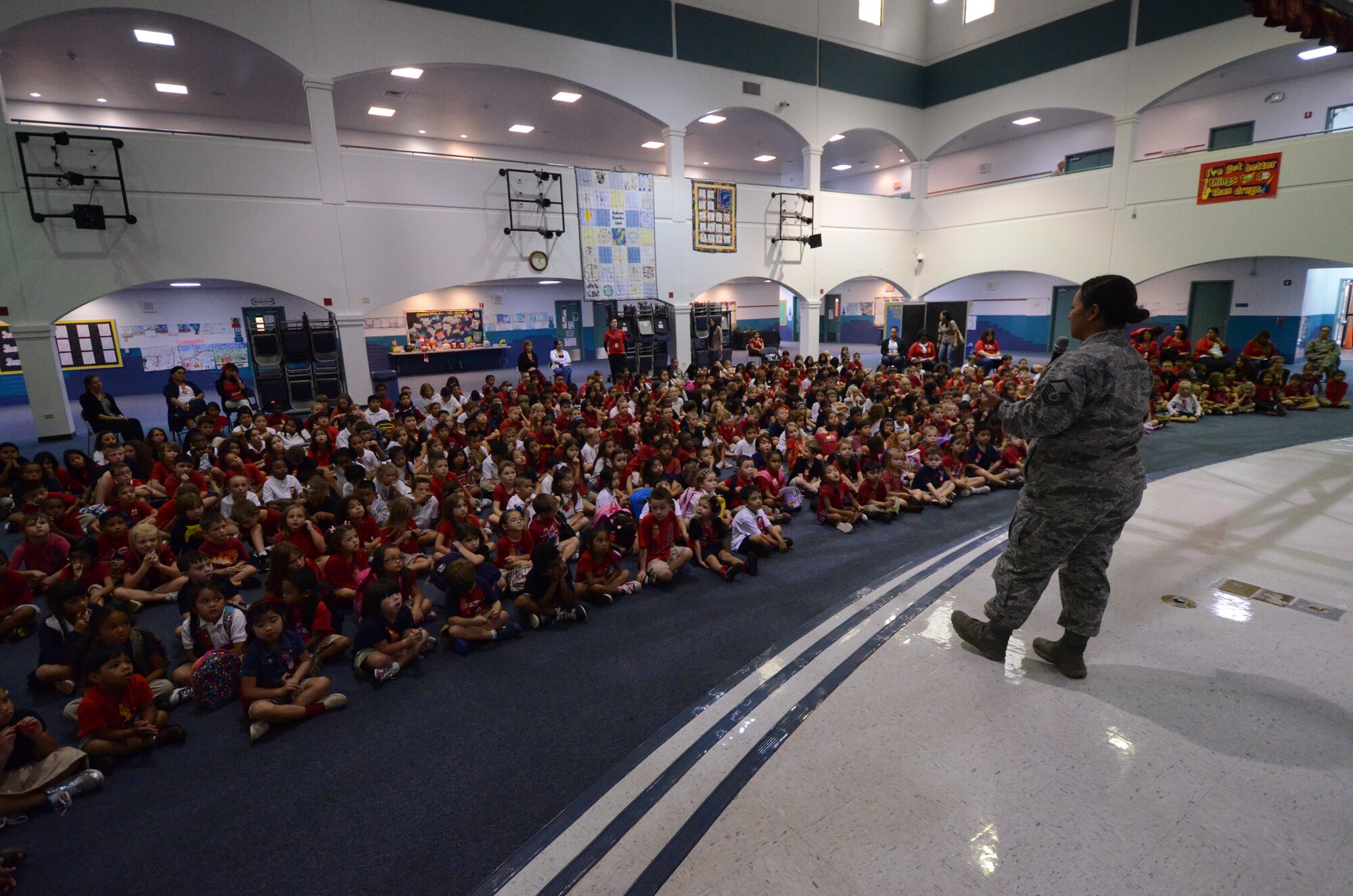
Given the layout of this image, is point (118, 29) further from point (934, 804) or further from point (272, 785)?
point (934, 804)

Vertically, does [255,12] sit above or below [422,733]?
above

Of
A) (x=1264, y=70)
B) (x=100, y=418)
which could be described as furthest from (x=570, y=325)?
(x=1264, y=70)

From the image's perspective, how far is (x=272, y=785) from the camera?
3.25 metres

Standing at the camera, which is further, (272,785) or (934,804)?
(272,785)

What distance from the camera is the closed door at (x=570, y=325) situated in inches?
974

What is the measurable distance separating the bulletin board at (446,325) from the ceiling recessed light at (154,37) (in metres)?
9.80

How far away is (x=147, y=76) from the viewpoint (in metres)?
14.3

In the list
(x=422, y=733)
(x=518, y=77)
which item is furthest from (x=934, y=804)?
(x=518, y=77)

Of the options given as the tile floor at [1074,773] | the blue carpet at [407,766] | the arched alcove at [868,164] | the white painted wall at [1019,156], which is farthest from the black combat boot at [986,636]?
the white painted wall at [1019,156]

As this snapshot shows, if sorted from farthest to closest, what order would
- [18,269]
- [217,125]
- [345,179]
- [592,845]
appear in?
1. [217,125]
2. [345,179]
3. [18,269]
4. [592,845]

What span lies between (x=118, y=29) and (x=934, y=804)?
17.1 m

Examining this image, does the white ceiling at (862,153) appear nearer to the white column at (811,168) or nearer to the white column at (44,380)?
the white column at (811,168)

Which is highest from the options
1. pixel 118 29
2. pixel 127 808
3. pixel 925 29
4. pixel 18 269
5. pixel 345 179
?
pixel 925 29

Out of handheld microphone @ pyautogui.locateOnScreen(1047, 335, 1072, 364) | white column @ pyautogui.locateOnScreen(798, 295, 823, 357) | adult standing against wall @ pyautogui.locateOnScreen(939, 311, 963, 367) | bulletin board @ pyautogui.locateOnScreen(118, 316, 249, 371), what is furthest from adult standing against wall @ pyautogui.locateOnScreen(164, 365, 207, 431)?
adult standing against wall @ pyautogui.locateOnScreen(939, 311, 963, 367)
